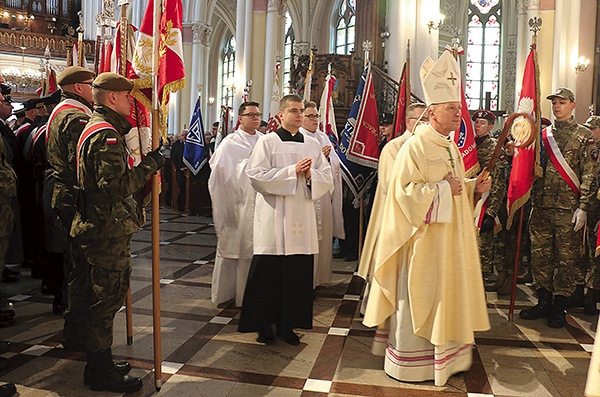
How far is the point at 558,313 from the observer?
15.5 ft

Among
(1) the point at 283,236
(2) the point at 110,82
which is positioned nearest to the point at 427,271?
(1) the point at 283,236

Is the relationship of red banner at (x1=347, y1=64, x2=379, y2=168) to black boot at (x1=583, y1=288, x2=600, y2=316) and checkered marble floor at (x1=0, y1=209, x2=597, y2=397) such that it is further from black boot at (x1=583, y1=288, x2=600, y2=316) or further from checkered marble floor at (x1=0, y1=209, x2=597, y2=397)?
black boot at (x1=583, y1=288, x2=600, y2=316)

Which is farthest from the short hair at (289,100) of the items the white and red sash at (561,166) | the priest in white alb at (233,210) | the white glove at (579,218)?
the white glove at (579,218)

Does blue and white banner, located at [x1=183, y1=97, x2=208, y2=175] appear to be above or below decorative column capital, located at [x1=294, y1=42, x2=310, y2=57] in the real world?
below

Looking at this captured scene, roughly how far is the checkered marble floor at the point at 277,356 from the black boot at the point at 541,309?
79 mm

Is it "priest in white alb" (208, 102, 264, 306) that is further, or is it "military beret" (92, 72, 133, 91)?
"priest in white alb" (208, 102, 264, 306)

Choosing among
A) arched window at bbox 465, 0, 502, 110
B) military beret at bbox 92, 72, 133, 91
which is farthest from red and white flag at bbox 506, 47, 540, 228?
arched window at bbox 465, 0, 502, 110

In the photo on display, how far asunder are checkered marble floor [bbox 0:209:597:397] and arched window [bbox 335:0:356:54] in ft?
64.1

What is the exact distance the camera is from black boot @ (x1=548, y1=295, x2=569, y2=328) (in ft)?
15.3

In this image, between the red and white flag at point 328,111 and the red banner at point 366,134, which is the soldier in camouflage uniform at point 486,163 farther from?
the red and white flag at point 328,111

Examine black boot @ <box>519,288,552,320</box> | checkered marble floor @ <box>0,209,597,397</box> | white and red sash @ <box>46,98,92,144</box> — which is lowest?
checkered marble floor @ <box>0,209,597,397</box>

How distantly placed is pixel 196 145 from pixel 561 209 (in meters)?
7.55

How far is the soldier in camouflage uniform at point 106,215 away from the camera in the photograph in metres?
3.06

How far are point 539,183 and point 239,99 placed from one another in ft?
42.8
